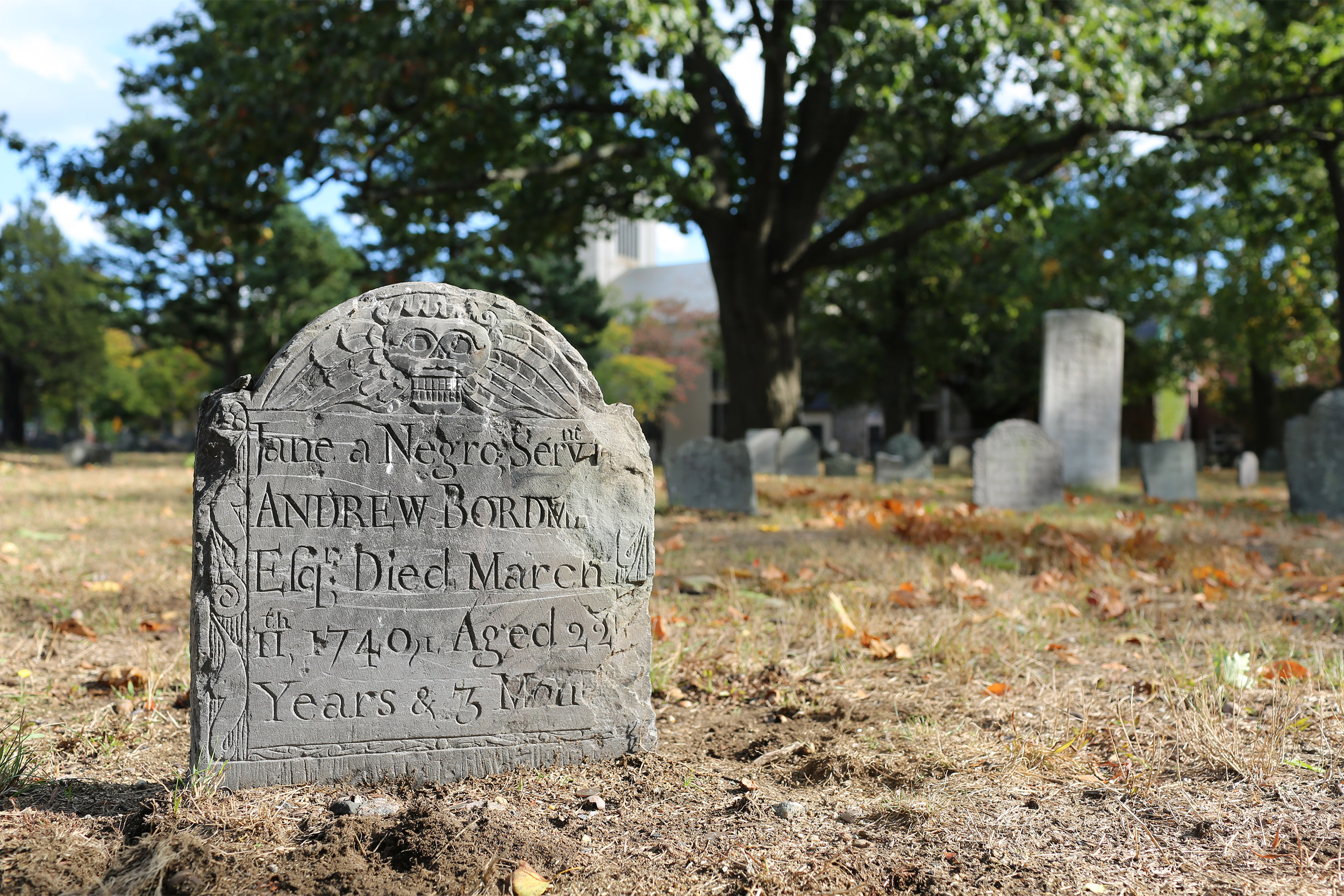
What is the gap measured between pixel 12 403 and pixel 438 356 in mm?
40614

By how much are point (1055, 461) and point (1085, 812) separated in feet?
28.4

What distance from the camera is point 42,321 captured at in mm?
35906

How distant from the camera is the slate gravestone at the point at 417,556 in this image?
8.62ft

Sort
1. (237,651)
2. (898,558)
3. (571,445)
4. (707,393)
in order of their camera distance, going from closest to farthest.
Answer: (237,651) → (571,445) → (898,558) → (707,393)

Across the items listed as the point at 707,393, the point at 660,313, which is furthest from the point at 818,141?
the point at 707,393

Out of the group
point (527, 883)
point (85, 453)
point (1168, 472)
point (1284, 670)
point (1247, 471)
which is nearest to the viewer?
point (527, 883)

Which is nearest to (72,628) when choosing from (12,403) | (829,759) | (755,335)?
(829,759)

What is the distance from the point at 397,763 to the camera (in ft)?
8.89

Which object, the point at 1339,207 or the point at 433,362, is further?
the point at 1339,207

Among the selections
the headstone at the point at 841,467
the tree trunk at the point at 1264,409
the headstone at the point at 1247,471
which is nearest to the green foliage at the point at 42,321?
the headstone at the point at 841,467

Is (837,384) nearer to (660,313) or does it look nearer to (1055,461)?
(660,313)

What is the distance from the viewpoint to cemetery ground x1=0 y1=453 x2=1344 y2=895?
212cm

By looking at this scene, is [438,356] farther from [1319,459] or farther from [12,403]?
[12,403]

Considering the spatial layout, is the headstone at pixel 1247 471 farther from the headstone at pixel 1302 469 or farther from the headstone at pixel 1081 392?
the headstone at pixel 1302 469
